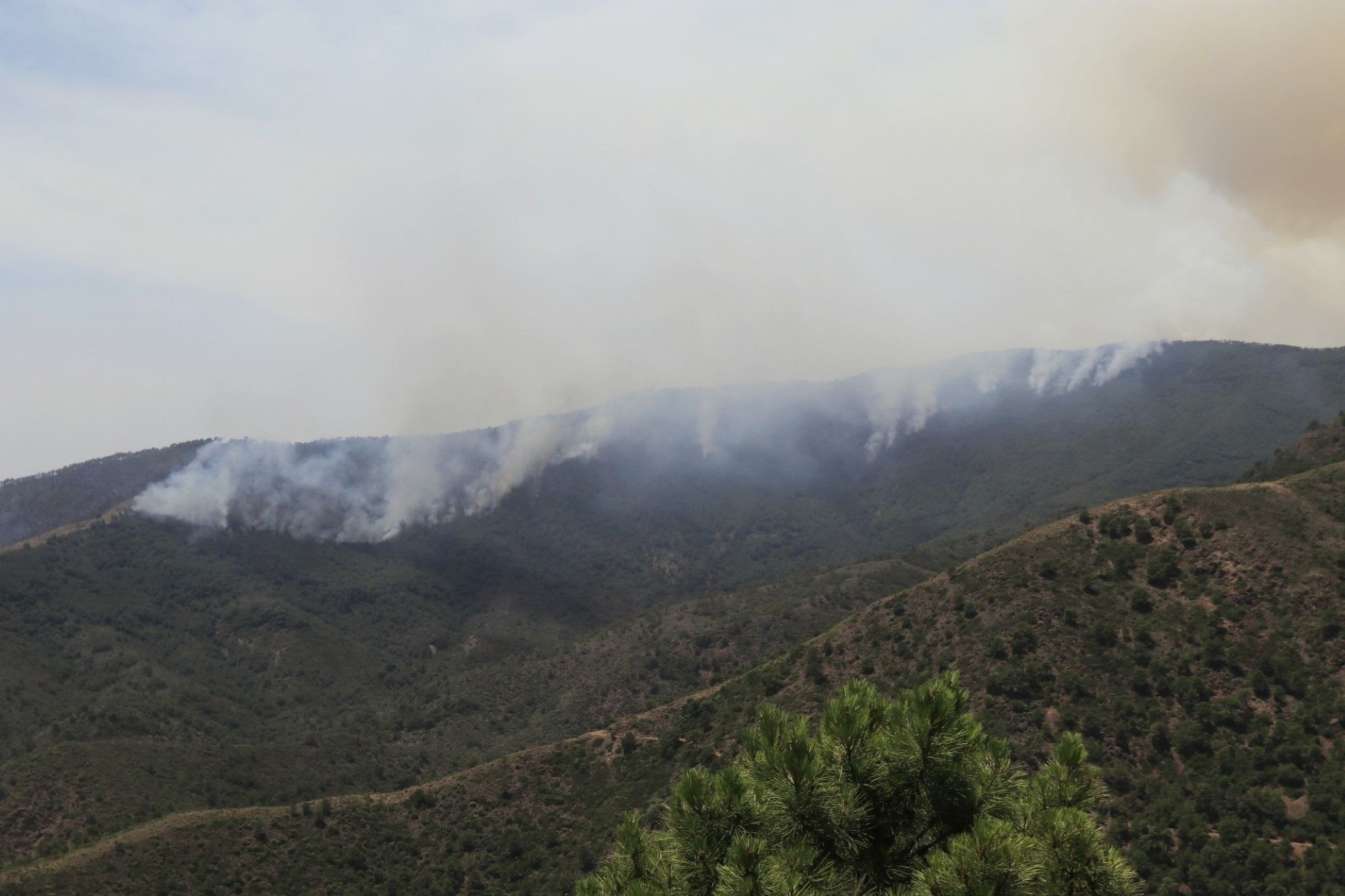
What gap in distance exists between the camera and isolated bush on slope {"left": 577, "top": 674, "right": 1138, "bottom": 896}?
1727cm

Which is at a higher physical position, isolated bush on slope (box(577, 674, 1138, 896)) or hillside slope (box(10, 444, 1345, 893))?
isolated bush on slope (box(577, 674, 1138, 896))

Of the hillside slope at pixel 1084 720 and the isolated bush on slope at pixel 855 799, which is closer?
the isolated bush on slope at pixel 855 799

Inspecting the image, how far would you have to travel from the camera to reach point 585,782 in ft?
354

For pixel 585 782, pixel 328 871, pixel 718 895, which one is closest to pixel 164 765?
pixel 328 871

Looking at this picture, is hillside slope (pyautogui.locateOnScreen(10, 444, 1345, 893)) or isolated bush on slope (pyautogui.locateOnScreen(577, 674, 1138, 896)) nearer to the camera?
isolated bush on slope (pyautogui.locateOnScreen(577, 674, 1138, 896))

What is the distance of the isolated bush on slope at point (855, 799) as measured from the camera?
1727 centimetres

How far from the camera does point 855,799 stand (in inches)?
709

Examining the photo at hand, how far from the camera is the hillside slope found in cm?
6662

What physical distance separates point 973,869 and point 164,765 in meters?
147

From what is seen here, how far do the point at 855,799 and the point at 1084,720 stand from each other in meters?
68.2

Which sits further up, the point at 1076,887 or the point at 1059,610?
the point at 1076,887

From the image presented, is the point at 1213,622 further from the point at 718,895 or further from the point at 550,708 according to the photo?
the point at 550,708

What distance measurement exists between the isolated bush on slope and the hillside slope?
179 ft

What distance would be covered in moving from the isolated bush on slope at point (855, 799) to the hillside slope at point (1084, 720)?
179ft
